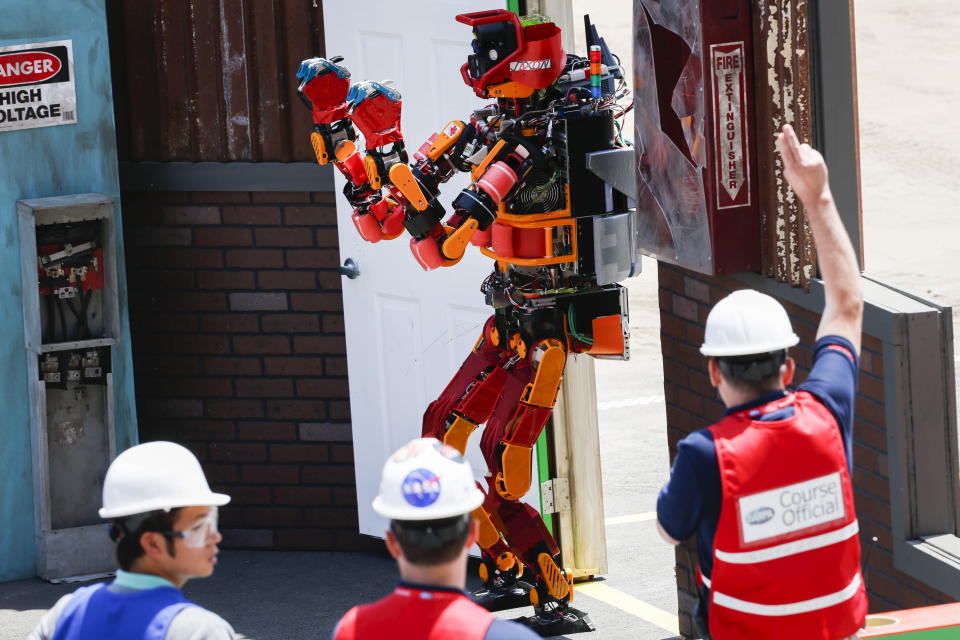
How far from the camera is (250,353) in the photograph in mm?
7785

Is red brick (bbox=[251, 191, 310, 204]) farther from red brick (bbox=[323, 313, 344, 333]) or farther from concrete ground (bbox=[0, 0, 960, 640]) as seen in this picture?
concrete ground (bbox=[0, 0, 960, 640])

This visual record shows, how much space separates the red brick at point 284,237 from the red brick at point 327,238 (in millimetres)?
42

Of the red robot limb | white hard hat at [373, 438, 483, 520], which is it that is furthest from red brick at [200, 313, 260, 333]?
white hard hat at [373, 438, 483, 520]

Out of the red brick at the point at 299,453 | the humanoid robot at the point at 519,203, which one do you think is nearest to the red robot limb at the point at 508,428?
the humanoid robot at the point at 519,203

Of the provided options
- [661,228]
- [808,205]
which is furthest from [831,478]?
[661,228]

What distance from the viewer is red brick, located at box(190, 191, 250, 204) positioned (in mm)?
7672

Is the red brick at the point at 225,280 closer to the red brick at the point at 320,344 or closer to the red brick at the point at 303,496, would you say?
the red brick at the point at 320,344

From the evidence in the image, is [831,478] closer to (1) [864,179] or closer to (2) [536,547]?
(2) [536,547]

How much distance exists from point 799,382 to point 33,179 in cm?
383

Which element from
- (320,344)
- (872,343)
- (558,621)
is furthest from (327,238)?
(872,343)

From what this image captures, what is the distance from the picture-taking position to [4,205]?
24.0ft

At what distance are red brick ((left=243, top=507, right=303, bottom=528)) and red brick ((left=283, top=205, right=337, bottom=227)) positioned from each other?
1.43 m

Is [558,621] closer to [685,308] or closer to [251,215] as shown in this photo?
[685,308]

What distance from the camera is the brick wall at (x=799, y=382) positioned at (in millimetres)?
5008
